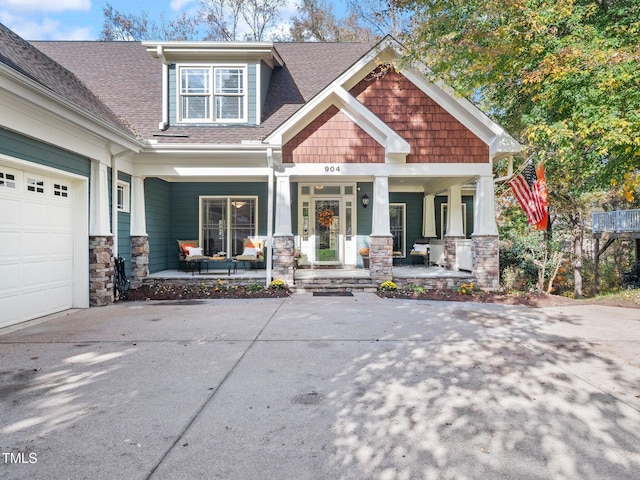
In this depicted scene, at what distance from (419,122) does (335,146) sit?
209 cm

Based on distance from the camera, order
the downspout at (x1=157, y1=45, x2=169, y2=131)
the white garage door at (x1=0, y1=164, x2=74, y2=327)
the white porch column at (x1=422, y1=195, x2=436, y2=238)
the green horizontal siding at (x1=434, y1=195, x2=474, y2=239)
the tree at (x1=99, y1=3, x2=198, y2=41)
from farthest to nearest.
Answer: the tree at (x1=99, y1=3, x2=198, y2=41) → the green horizontal siding at (x1=434, y1=195, x2=474, y2=239) → the white porch column at (x1=422, y1=195, x2=436, y2=238) → the downspout at (x1=157, y1=45, x2=169, y2=131) → the white garage door at (x1=0, y1=164, x2=74, y2=327)

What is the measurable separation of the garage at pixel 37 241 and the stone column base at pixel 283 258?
3848 millimetres

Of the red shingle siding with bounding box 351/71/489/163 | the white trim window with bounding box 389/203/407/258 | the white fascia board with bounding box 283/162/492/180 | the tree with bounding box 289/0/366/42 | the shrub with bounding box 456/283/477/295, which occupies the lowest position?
the shrub with bounding box 456/283/477/295

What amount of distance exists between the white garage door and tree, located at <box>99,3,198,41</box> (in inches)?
601

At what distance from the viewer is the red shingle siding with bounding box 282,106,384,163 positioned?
891 centimetres

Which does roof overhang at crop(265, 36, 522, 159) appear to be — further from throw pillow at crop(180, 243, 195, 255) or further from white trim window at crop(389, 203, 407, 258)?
white trim window at crop(389, 203, 407, 258)

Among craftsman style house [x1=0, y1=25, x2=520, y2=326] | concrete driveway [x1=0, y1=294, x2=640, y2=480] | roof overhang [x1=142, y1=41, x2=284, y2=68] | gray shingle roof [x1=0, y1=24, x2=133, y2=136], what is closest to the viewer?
concrete driveway [x1=0, y1=294, x2=640, y2=480]

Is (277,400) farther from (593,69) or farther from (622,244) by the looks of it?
(622,244)

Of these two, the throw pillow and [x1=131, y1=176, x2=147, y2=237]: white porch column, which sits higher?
[x1=131, y1=176, x2=147, y2=237]: white porch column

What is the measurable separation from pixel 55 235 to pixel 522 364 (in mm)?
7400

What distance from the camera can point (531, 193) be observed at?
8797 mm

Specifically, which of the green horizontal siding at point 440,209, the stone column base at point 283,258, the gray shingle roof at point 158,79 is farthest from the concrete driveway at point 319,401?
the green horizontal siding at point 440,209

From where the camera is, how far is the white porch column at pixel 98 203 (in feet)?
23.7

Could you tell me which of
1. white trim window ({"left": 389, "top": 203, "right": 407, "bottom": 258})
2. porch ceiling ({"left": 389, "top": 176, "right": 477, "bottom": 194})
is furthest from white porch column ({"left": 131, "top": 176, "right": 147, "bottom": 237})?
white trim window ({"left": 389, "top": 203, "right": 407, "bottom": 258})
